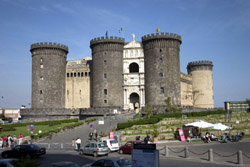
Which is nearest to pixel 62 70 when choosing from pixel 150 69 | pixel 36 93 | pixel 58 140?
pixel 36 93

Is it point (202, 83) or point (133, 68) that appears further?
point (202, 83)

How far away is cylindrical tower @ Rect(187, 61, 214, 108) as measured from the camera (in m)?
67.7

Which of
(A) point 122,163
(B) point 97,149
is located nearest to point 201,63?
(B) point 97,149

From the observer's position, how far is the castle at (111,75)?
177 feet

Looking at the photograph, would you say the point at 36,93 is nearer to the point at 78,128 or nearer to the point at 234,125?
the point at 78,128

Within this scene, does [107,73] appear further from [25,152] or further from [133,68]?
[25,152]

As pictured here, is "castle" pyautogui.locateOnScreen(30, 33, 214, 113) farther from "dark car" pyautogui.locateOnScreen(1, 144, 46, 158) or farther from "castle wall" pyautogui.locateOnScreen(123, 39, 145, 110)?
"dark car" pyautogui.locateOnScreen(1, 144, 46, 158)

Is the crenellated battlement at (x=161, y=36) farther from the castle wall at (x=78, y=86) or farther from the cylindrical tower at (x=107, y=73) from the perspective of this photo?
the castle wall at (x=78, y=86)

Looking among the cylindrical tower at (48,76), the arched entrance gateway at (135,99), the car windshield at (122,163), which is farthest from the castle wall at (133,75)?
the car windshield at (122,163)

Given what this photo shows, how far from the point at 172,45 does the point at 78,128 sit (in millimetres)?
24070

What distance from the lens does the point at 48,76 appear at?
→ 57.7m

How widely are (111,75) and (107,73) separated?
2.79 feet

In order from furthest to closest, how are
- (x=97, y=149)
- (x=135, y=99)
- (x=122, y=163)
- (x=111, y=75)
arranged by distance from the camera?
(x=135, y=99) < (x=111, y=75) < (x=97, y=149) < (x=122, y=163)

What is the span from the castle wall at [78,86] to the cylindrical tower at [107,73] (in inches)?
130
